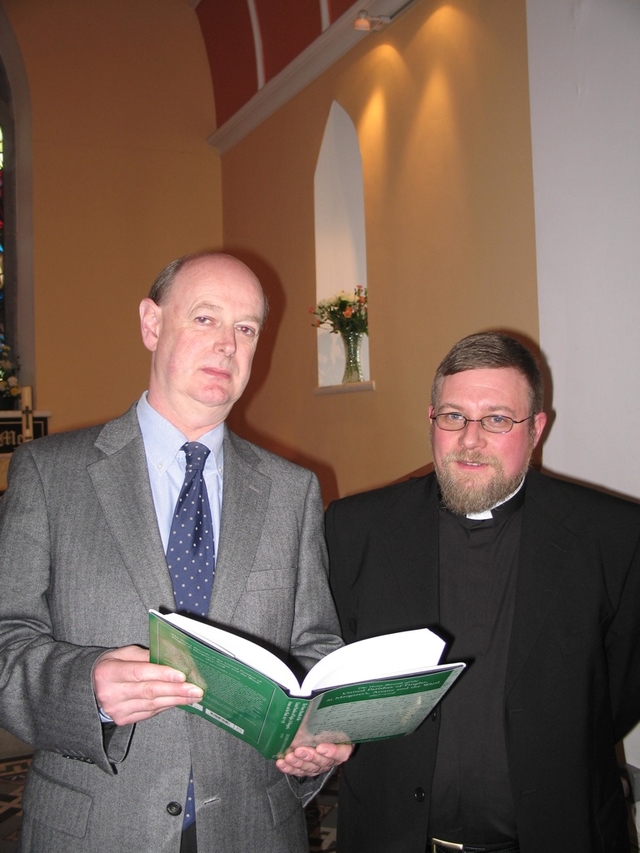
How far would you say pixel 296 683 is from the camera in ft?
4.43

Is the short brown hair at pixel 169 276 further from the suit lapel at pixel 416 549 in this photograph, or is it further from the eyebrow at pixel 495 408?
the suit lapel at pixel 416 549

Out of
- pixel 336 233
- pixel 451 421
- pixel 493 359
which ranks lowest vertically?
pixel 451 421

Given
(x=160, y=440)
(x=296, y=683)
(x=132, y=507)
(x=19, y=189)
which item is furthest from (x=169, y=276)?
(x=19, y=189)

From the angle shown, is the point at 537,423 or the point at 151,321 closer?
the point at 151,321

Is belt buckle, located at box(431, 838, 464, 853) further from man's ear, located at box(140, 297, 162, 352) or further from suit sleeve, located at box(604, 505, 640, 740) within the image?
man's ear, located at box(140, 297, 162, 352)

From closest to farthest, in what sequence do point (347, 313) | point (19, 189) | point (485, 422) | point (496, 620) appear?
1. point (496, 620)
2. point (485, 422)
3. point (347, 313)
4. point (19, 189)

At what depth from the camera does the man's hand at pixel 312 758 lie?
152 centimetres

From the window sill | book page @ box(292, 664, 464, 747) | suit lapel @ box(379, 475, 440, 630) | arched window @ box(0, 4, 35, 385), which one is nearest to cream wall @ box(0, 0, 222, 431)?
arched window @ box(0, 4, 35, 385)

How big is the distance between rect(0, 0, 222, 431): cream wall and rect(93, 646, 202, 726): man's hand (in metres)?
6.84

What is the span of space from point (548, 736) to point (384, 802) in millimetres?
427

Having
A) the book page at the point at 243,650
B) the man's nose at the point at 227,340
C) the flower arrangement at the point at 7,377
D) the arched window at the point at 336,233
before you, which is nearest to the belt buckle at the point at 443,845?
the book page at the point at 243,650

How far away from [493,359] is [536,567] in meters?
0.57

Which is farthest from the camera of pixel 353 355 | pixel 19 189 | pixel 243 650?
pixel 19 189

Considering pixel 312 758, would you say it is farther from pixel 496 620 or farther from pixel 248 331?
pixel 248 331
